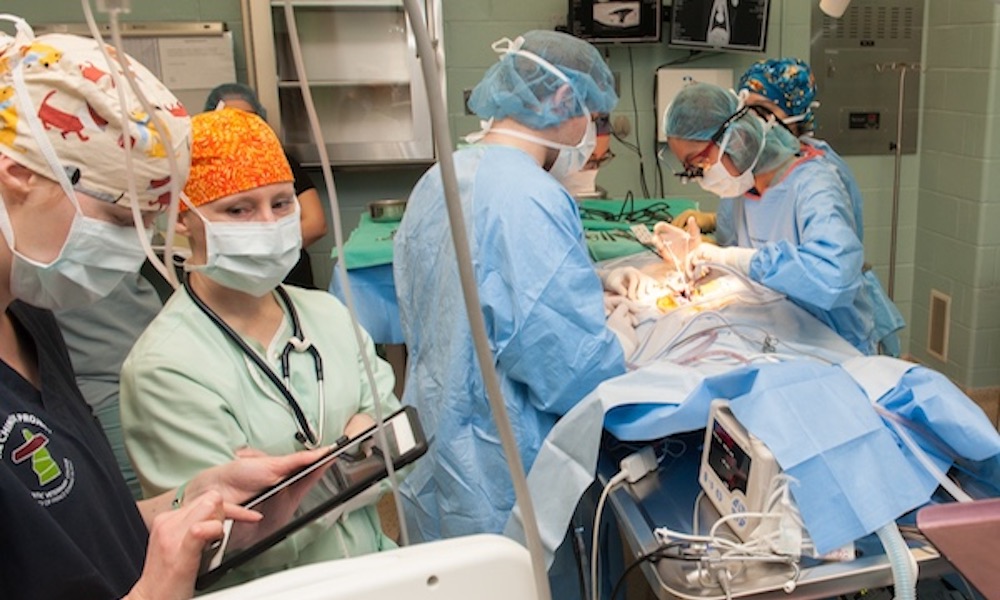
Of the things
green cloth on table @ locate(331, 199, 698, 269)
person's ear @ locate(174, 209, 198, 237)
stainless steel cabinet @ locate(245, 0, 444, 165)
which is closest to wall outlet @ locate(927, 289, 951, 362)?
green cloth on table @ locate(331, 199, 698, 269)

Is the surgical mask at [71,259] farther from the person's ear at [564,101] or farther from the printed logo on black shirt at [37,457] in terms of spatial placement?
the person's ear at [564,101]

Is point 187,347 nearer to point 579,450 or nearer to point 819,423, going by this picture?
point 579,450

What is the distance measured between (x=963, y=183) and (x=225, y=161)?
3.50 meters

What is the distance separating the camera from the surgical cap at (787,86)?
255 centimetres

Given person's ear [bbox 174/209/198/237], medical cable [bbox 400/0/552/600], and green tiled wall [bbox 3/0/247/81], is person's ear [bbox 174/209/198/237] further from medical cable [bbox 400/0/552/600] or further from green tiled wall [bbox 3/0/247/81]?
green tiled wall [bbox 3/0/247/81]

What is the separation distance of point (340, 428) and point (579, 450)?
424mm

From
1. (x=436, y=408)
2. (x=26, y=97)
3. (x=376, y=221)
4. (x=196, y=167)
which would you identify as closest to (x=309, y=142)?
(x=376, y=221)

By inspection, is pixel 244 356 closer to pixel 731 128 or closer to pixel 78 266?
pixel 78 266

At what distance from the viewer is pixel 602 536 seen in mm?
1873

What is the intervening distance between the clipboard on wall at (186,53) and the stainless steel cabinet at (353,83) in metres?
0.13

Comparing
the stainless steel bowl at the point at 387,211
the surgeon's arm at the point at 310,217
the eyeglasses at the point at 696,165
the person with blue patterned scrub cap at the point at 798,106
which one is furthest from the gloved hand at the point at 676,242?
the surgeon's arm at the point at 310,217

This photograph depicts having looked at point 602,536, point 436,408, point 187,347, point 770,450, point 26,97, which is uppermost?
point 26,97

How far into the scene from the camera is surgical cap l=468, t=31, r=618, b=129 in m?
1.93

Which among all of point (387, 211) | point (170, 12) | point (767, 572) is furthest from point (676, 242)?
point (170, 12)
